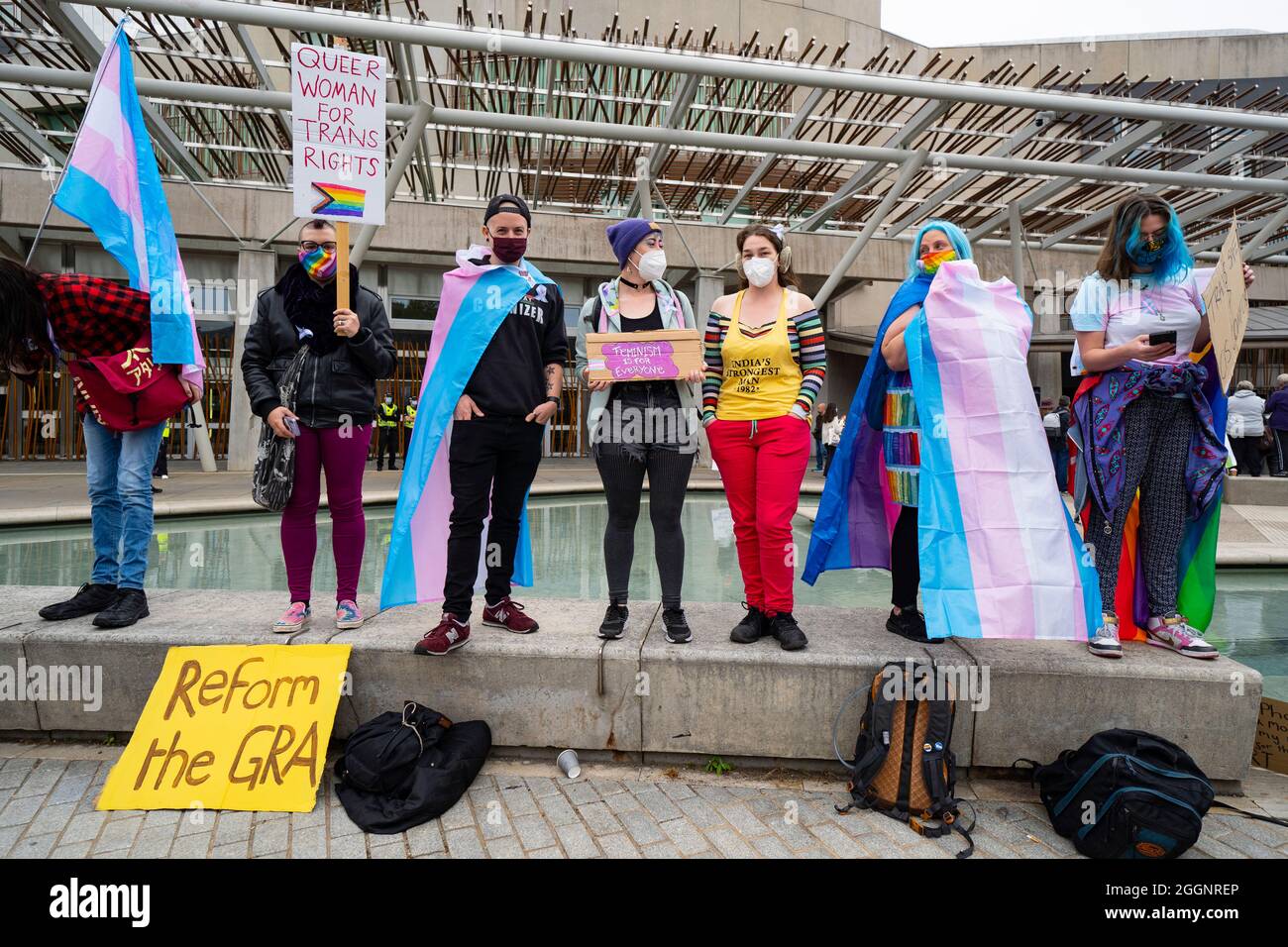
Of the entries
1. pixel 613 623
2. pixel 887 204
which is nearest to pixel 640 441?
pixel 613 623

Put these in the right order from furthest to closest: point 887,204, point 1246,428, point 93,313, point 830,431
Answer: point 830,431 < point 887,204 < point 1246,428 < point 93,313

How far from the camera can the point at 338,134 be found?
121 inches

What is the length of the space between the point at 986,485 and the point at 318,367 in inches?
108

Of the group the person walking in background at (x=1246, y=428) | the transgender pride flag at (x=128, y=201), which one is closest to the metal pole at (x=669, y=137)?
the person walking in background at (x=1246, y=428)

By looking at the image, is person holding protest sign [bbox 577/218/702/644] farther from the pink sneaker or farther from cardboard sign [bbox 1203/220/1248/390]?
cardboard sign [bbox 1203/220/1248/390]

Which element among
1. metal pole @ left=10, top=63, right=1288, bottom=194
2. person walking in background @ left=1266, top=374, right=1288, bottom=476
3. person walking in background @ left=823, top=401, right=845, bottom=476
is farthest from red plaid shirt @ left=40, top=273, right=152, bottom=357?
person walking in background @ left=1266, top=374, right=1288, bottom=476

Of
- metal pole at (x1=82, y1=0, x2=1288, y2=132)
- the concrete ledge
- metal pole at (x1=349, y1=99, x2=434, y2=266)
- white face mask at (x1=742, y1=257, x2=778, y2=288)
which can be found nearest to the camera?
the concrete ledge

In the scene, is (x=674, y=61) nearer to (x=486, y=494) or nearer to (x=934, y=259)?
(x=934, y=259)

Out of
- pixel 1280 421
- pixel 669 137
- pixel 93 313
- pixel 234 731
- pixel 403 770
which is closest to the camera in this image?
pixel 403 770

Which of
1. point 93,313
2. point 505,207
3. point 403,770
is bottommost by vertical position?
point 403,770

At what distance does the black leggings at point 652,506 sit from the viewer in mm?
3053

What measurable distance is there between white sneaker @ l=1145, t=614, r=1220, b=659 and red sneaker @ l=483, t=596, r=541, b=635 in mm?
2511

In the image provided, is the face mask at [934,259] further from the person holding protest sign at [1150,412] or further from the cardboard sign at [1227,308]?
the cardboard sign at [1227,308]

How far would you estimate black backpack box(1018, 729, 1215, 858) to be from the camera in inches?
86.0
